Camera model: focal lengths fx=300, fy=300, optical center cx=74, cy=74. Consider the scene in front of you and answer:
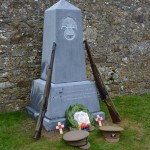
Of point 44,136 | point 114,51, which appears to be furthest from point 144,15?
point 44,136

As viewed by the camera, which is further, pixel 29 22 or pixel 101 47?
pixel 101 47

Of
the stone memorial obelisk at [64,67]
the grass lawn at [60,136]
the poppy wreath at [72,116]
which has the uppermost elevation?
the stone memorial obelisk at [64,67]

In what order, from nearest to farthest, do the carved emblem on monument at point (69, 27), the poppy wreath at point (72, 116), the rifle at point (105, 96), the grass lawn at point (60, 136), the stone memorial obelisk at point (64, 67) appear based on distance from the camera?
the grass lawn at point (60, 136) → the poppy wreath at point (72, 116) → the stone memorial obelisk at point (64, 67) → the carved emblem on monument at point (69, 27) → the rifle at point (105, 96)

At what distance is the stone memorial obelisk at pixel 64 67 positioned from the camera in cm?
502

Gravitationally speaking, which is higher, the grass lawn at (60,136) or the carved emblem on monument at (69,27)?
the carved emblem on monument at (69,27)

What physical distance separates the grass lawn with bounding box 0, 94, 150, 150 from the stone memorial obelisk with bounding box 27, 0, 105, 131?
1.02 feet

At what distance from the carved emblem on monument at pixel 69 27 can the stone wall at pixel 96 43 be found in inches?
40.5

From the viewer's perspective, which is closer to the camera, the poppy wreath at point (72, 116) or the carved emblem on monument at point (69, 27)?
the poppy wreath at point (72, 116)

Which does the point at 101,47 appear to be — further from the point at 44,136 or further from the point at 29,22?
the point at 44,136

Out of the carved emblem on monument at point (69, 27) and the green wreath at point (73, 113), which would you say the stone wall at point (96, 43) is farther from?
the green wreath at point (73, 113)

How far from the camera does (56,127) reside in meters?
4.81

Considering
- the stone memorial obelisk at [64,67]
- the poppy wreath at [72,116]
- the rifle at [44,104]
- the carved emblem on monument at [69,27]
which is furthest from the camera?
the carved emblem on monument at [69,27]

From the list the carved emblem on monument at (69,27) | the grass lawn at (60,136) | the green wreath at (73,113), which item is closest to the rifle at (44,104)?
the grass lawn at (60,136)

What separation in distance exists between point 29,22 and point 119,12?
2.15 metres
